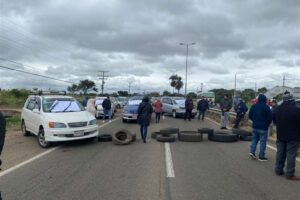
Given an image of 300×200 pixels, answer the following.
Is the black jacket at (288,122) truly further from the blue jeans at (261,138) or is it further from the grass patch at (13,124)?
the grass patch at (13,124)


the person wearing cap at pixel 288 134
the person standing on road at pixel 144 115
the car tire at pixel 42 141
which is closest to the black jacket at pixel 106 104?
the person standing on road at pixel 144 115

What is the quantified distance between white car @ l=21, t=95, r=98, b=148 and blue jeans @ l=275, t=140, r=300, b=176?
6.66 meters

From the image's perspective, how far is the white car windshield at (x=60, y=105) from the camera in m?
11.8

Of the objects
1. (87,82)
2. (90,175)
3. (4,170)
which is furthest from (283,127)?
(87,82)

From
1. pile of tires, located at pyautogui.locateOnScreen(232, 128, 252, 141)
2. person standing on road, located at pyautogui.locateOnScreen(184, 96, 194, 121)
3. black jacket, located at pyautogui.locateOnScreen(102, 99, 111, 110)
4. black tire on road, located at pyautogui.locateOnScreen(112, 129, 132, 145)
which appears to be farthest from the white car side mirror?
person standing on road, located at pyautogui.locateOnScreen(184, 96, 194, 121)

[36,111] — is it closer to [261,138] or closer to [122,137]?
[122,137]

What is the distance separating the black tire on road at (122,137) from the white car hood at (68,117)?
1.18 m

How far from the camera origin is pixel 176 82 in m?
99.7

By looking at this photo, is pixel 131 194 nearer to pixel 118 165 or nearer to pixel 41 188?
pixel 41 188

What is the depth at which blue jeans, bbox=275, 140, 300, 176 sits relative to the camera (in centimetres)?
682

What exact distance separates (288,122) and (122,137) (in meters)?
6.73

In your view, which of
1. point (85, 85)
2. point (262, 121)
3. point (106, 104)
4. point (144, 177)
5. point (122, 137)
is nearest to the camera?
point (144, 177)

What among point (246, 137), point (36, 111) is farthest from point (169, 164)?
point (36, 111)

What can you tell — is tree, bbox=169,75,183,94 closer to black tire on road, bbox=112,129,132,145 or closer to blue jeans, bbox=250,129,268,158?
black tire on road, bbox=112,129,132,145
